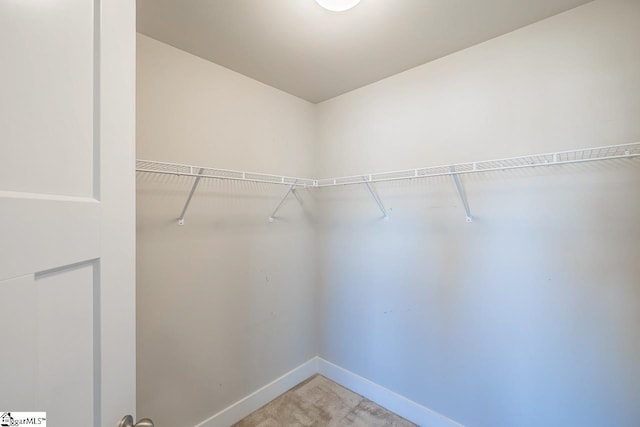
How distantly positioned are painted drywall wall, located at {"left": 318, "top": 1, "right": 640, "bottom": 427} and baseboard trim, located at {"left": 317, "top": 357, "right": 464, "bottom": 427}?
0.20 ft

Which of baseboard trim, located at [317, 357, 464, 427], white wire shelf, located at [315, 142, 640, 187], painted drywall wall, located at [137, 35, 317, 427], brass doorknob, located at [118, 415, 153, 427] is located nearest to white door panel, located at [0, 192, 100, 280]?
brass doorknob, located at [118, 415, 153, 427]

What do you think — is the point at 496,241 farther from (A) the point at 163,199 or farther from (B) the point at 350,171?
(A) the point at 163,199

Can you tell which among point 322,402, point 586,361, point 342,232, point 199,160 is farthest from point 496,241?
point 199,160

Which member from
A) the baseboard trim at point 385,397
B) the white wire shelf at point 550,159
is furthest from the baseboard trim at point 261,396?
the white wire shelf at point 550,159

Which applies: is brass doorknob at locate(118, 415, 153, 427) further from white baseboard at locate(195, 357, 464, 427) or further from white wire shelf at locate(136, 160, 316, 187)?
white baseboard at locate(195, 357, 464, 427)

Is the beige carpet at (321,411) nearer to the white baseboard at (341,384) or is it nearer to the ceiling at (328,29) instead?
the white baseboard at (341,384)

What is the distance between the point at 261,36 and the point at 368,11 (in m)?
0.61

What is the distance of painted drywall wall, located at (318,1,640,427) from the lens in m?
1.28

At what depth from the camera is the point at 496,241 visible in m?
1.56

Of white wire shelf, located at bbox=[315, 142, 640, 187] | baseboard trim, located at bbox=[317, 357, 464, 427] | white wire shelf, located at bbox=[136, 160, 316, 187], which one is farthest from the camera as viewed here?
baseboard trim, located at bbox=[317, 357, 464, 427]

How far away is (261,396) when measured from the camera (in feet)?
6.61

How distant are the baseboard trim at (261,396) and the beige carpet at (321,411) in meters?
0.04

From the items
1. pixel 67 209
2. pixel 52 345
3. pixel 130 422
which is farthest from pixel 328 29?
pixel 130 422

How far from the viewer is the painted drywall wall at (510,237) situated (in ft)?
4.18
